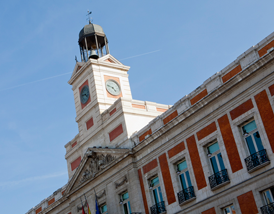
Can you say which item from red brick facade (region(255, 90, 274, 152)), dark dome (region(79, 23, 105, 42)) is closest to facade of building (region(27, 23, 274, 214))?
red brick facade (region(255, 90, 274, 152))

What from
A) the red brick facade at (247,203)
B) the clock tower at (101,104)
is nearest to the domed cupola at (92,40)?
the clock tower at (101,104)

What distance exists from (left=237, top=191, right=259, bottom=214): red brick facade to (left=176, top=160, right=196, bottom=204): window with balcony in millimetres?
3218

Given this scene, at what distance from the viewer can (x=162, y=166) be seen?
2602 cm

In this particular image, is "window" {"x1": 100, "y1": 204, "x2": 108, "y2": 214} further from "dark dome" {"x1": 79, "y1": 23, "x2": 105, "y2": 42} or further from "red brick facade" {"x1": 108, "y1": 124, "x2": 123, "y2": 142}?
"dark dome" {"x1": 79, "y1": 23, "x2": 105, "y2": 42}

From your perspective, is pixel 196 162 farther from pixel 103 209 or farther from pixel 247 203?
pixel 103 209

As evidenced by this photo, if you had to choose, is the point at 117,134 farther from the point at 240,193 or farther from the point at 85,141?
the point at 240,193

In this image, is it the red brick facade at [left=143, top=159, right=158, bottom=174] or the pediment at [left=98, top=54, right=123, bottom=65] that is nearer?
the red brick facade at [left=143, top=159, right=158, bottom=174]

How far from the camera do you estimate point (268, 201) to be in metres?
19.8

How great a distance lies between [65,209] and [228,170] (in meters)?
18.2

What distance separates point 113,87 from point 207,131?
560 inches

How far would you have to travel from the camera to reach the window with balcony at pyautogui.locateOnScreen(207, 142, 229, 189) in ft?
72.0

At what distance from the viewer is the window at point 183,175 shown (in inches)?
958

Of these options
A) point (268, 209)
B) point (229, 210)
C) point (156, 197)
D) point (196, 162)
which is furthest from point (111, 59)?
point (268, 209)

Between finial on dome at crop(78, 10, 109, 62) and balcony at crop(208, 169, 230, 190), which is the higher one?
finial on dome at crop(78, 10, 109, 62)
